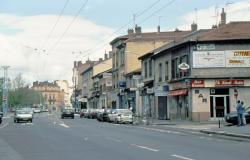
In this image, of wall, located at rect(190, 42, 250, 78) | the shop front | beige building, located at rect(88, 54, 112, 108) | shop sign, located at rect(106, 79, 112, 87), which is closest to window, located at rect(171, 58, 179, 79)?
wall, located at rect(190, 42, 250, 78)

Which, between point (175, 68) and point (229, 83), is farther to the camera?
point (175, 68)

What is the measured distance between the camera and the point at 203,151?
19.7 metres

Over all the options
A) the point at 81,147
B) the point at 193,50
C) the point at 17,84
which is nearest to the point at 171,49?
the point at 193,50

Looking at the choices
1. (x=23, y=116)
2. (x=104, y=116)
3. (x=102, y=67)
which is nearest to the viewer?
(x=23, y=116)

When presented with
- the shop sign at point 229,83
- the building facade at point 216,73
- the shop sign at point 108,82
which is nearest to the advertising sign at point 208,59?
the building facade at point 216,73

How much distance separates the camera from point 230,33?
51.8 meters

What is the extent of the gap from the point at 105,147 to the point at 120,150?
1.70 m

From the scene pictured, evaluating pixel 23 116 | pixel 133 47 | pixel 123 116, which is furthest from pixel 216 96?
pixel 133 47

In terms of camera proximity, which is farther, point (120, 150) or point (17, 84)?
point (17, 84)

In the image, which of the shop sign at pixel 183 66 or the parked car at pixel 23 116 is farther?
the parked car at pixel 23 116

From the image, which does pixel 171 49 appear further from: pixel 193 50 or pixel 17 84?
pixel 17 84

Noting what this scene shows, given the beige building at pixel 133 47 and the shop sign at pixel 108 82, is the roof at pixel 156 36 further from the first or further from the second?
the shop sign at pixel 108 82

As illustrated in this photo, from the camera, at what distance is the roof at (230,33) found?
5094 cm

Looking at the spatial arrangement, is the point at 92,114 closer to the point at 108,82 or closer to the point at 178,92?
the point at 108,82
